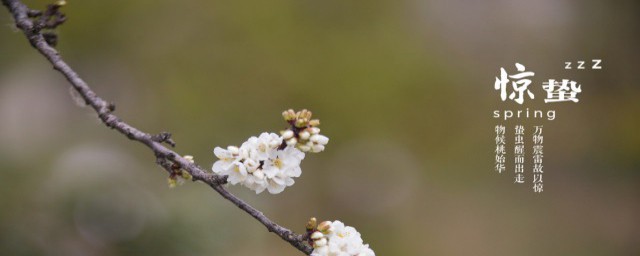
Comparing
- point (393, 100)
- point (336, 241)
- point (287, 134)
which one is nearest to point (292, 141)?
point (287, 134)

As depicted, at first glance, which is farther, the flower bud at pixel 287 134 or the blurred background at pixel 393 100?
the blurred background at pixel 393 100

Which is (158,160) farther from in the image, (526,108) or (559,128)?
(559,128)

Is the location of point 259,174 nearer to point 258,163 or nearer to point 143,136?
point 258,163

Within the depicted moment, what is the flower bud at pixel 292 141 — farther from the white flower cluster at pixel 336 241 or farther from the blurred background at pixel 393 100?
the blurred background at pixel 393 100

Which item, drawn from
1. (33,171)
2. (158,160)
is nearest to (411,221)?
(33,171)

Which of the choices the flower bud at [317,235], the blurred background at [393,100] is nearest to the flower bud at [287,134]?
the flower bud at [317,235]
